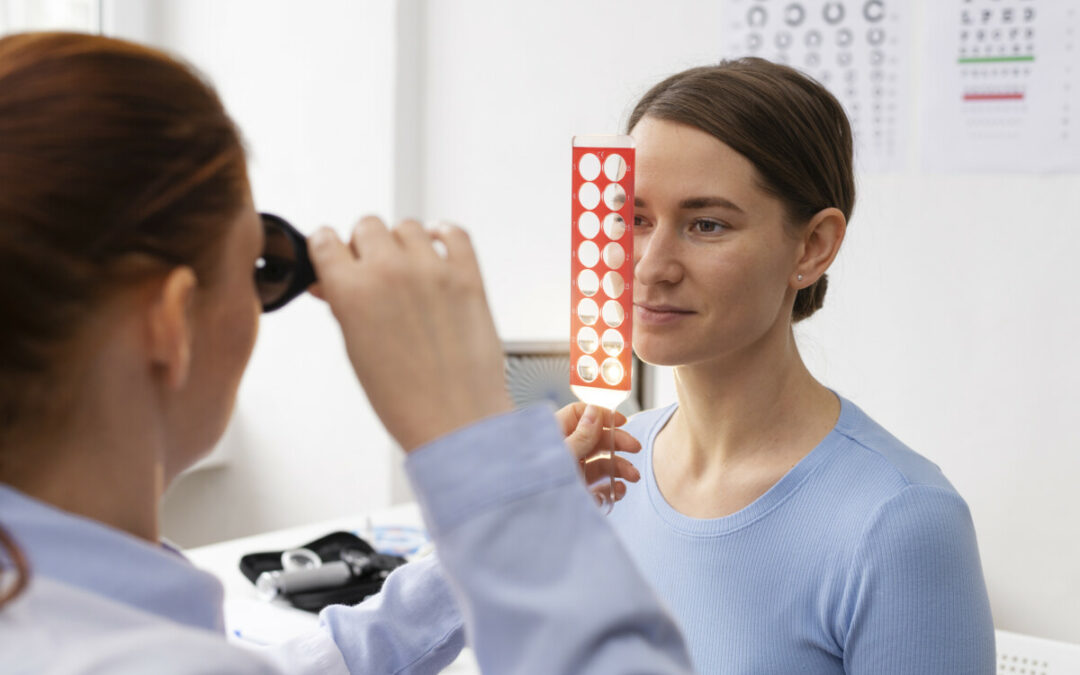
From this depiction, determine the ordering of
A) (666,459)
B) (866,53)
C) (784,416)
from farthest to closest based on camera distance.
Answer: (866,53) < (666,459) < (784,416)

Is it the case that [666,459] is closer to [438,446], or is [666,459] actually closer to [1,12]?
[438,446]

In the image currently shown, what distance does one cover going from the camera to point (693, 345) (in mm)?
1038

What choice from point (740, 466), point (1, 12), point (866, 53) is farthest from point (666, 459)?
point (1, 12)

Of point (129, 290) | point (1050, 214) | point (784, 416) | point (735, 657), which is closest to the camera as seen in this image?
point (129, 290)

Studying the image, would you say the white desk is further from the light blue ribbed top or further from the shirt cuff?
the shirt cuff

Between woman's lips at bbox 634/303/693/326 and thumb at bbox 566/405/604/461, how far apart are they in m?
0.15

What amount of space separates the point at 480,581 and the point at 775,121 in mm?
712

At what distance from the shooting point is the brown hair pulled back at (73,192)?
0.45 metres

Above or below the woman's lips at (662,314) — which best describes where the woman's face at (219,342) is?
above

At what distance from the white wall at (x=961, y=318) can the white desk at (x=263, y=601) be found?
2.12 ft

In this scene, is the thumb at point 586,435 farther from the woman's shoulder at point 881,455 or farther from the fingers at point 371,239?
the fingers at point 371,239

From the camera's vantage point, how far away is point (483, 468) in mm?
482

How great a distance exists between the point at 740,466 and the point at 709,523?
76mm

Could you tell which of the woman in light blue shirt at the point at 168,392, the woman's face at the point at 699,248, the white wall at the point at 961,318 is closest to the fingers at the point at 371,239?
the woman in light blue shirt at the point at 168,392
